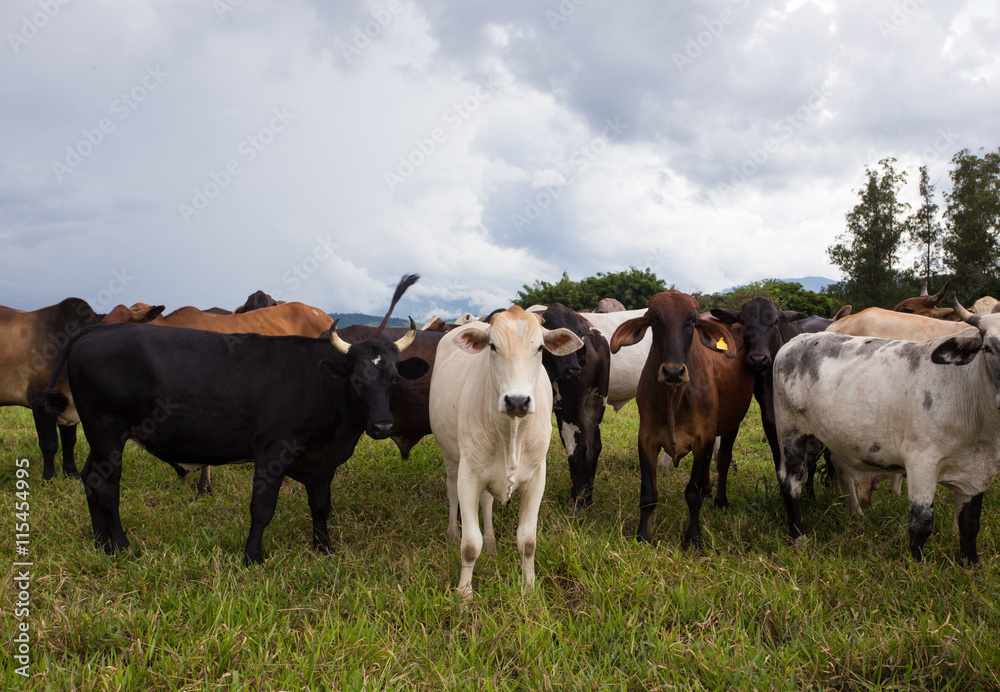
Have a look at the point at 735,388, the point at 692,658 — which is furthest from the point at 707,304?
the point at 692,658

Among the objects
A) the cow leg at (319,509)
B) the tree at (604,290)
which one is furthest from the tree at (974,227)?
the cow leg at (319,509)

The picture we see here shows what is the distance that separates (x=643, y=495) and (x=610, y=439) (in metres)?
3.98

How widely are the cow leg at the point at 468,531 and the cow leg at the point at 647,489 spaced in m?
1.31

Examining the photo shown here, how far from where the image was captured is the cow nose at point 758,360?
17.7ft

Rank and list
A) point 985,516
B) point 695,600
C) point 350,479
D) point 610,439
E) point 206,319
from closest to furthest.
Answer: point 695,600, point 985,516, point 350,479, point 206,319, point 610,439

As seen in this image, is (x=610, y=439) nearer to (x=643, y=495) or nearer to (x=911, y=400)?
(x=643, y=495)

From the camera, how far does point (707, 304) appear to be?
45.9 m

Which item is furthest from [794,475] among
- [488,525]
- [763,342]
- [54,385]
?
[54,385]

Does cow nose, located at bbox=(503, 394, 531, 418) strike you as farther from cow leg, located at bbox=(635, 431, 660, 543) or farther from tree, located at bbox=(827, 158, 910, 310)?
tree, located at bbox=(827, 158, 910, 310)

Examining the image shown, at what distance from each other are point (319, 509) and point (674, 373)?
9.43ft

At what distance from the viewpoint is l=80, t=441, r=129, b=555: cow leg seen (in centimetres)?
465

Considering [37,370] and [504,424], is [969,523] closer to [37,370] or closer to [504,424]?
[504,424]

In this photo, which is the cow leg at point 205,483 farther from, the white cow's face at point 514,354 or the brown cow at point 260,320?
the white cow's face at point 514,354

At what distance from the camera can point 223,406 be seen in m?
4.65
